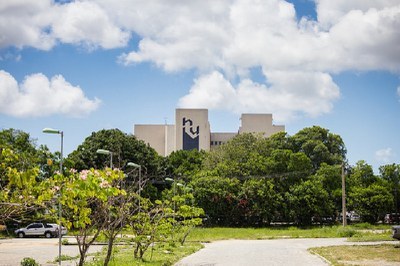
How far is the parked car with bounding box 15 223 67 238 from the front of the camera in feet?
156

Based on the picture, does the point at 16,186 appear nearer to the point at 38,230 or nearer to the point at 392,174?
the point at 38,230

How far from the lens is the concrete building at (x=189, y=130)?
9444cm

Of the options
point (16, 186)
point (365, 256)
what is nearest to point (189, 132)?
point (365, 256)

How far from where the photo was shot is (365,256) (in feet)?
74.8

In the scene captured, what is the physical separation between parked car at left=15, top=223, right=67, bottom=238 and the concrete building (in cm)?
4468

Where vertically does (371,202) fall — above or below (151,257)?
above

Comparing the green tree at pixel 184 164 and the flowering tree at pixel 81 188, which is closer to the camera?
the flowering tree at pixel 81 188

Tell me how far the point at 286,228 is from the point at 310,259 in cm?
3187

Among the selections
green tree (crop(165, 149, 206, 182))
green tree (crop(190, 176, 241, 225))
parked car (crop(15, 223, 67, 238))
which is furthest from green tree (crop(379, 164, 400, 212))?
parked car (crop(15, 223, 67, 238))

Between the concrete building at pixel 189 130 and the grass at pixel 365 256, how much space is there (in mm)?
67812

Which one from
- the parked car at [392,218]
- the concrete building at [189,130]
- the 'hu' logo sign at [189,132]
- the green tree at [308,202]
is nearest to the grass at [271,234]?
the green tree at [308,202]

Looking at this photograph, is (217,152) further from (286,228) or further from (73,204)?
(73,204)

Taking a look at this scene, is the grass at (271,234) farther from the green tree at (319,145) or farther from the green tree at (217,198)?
the green tree at (319,145)

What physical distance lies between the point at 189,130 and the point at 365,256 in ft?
238
